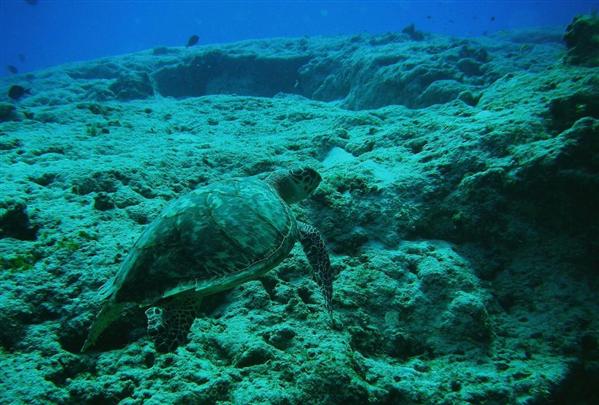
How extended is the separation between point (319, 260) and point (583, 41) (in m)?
7.58

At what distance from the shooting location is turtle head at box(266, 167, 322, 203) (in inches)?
147

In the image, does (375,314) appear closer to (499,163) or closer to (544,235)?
(544,235)

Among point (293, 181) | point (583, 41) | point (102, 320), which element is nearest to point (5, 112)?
point (293, 181)

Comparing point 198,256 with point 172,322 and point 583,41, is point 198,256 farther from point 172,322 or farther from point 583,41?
point 583,41

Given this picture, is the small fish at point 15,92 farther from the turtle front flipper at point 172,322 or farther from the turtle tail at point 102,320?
the turtle front flipper at point 172,322

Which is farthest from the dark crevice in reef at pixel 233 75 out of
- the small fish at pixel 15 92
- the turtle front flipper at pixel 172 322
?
the turtle front flipper at pixel 172 322

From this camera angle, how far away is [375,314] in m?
2.90

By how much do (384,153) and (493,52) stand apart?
14.3m

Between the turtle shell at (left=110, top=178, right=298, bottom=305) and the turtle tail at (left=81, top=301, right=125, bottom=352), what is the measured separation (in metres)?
0.06

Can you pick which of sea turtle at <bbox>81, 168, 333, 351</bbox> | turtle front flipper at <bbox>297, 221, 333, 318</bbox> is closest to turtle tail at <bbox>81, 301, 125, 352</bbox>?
sea turtle at <bbox>81, 168, 333, 351</bbox>

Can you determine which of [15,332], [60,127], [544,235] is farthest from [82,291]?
[60,127]

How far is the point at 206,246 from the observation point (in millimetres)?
2508

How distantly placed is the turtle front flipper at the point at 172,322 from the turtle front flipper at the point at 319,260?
1075mm

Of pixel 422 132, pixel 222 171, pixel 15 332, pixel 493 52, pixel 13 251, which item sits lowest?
pixel 15 332
